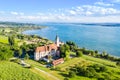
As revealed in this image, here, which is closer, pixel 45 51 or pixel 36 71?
pixel 36 71

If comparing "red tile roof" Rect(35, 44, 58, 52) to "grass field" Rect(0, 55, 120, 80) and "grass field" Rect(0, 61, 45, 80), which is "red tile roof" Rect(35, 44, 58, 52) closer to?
"grass field" Rect(0, 55, 120, 80)

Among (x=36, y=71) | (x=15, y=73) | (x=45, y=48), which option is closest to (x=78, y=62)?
Result: (x=45, y=48)

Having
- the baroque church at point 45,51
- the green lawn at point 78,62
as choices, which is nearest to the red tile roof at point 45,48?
the baroque church at point 45,51

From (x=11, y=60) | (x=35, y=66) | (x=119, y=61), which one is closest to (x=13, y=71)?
(x=35, y=66)

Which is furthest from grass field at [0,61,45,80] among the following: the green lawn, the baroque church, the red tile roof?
the red tile roof

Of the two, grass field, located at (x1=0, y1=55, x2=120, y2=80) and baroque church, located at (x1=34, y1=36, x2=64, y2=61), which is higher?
baroque church, located at (x1=34, y1=36, x2=64, y2=61)

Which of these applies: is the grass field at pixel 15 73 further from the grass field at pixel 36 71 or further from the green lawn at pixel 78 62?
the green lawn at pixel 78 62

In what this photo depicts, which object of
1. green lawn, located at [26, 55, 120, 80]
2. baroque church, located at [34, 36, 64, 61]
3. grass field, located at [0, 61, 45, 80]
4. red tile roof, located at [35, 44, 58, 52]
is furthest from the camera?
red tile roof, located at [35, 44, 58, 52]

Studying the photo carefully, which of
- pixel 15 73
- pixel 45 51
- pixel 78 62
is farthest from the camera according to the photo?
pixel 45 51

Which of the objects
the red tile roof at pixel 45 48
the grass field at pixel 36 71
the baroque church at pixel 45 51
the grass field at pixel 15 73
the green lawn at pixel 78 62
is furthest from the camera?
the red tile roof at pixel 45 48

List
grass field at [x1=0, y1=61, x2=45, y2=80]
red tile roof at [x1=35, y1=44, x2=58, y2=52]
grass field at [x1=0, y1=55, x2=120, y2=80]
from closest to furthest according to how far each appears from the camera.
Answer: grass field at [x1=0, y1=61, x2=45, y2=80] < grass field at [x1=0, y1=55, x2=120, y2=80] < red tile roof at [x1=35, y1=44, x2=58, y2=52]

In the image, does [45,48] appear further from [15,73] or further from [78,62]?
[15,73]

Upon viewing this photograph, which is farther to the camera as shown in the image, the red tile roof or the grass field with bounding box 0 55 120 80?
the red tile roof
